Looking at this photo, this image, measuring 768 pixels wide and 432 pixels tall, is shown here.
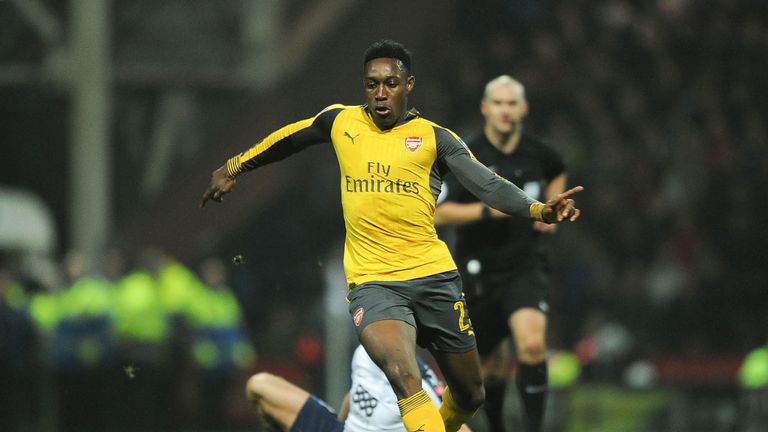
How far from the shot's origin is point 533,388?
902cm

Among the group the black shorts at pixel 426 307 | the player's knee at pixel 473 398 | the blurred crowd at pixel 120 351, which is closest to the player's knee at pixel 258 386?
the black shorts at pixel 426 307

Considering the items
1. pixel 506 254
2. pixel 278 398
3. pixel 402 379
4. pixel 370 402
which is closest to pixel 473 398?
pixel 370 402

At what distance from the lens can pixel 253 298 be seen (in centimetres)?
1853

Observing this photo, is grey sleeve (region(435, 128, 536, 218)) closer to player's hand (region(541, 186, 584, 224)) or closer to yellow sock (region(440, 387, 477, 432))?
player's hand (region(541, 186, 584, 224))

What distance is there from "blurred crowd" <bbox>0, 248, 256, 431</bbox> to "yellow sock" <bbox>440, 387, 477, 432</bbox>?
807cm

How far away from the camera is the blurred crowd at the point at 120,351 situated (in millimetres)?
15625

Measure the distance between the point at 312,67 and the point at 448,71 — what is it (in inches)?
90.2

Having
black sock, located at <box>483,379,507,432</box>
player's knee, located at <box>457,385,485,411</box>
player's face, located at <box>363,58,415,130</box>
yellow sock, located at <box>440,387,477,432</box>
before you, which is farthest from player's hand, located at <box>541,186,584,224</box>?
black sock, located at <box>483,379,507,432</box>

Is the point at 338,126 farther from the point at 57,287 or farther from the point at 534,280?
the point at 57,287

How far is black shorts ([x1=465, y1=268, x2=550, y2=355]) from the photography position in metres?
9.14

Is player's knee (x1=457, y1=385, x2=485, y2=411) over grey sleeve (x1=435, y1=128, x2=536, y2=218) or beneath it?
beneath

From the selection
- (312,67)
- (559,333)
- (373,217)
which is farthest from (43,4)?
(373,217)

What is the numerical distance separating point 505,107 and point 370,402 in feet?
8.60

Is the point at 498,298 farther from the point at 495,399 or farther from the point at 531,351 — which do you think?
the point at 495,399
